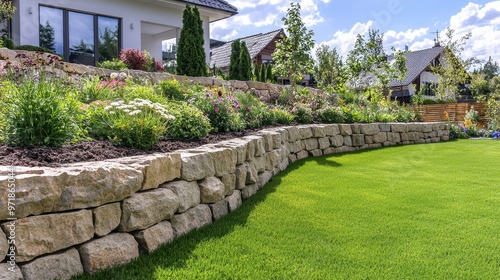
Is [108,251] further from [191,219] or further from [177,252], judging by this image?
[191,219]

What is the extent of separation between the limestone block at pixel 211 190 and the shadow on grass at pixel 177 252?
20 centimetres

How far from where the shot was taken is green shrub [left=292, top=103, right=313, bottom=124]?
7.71 m

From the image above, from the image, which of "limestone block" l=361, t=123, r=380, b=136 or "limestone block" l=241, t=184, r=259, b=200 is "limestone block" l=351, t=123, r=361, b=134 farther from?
"limestone block" l=241, t=184, r=259, b=200

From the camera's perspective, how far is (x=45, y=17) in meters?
10.1

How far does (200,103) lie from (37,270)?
3.48 m

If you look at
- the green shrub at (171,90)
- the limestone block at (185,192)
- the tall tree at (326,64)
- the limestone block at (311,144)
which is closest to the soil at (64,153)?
the limestone block at (185,192)

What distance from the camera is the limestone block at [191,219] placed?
2835mm

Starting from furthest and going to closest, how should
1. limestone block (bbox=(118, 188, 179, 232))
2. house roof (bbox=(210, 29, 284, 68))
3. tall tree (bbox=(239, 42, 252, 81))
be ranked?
house roof (bbox=(210, 29, 284, 68)), tall tree (bbox=(239, 42, 252, 81)), limestone block (bbox=(118, 188, 179, 232))

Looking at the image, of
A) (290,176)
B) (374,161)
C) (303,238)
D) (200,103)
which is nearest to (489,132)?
(374,161)

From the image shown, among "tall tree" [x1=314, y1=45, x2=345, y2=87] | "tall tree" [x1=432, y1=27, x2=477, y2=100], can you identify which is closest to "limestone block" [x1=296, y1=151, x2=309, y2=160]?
"tall tree" [x1=314, y1=45, x2=345, y2=87]

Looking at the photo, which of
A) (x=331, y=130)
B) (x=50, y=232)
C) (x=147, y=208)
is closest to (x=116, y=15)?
(x=331, y=130)

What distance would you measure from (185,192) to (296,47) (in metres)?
8.08

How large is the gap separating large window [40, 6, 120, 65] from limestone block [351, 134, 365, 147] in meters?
7.56

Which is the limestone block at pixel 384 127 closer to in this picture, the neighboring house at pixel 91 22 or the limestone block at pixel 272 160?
the limestone block at pixel 272 160
